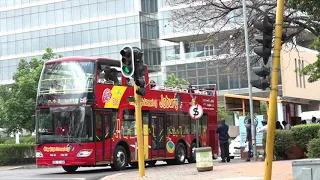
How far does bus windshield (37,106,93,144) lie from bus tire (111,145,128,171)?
1.57 meters

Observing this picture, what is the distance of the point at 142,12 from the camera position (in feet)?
239

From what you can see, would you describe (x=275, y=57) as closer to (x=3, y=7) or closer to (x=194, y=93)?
(x=194, y=93)

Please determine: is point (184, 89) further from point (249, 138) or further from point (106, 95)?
point (106, 95)

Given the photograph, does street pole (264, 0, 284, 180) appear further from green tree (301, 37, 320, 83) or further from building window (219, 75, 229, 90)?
building window (219, 75, 229, 90)

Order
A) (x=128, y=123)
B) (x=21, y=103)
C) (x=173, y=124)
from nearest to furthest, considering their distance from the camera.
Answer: (x=128, y=123) → (x=173, y=124) → (x=21, y=103)

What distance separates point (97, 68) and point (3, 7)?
204 feet

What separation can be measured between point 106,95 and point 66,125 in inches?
74.3

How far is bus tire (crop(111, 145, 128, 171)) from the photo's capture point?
76.3ft

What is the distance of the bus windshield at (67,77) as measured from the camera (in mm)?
22219

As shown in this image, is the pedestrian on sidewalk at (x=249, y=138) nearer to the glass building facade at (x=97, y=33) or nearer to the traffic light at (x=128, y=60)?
the traffic light at (x=128, y=60)

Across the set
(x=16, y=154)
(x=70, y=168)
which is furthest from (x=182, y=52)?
(x=70, y=168)

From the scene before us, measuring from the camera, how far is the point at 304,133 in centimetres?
2331

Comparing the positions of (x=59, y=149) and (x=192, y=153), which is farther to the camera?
(x=192, y=153)

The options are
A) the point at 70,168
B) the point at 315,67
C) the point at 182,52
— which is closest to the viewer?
the point at 70,168
